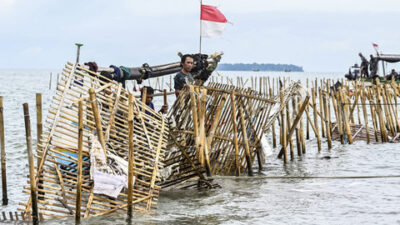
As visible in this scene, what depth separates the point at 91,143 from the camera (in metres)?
8.13

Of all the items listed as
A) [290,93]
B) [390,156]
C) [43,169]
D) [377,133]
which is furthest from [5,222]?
[377,133]

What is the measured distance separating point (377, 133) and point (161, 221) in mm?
Result: 11906

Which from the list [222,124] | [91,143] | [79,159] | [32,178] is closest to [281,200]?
[222,124]

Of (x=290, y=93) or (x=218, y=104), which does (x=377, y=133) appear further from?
(x=218, y=104)

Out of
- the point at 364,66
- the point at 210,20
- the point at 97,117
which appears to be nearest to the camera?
the point at 97,117

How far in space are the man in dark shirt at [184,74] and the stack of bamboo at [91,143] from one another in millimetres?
1833

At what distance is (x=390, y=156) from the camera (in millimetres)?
16672

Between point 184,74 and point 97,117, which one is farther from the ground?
point 184,74

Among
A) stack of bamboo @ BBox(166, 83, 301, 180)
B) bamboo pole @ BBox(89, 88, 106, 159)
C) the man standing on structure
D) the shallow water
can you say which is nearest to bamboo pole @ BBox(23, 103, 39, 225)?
the shallow water

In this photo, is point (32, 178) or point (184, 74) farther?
point (184, 74)

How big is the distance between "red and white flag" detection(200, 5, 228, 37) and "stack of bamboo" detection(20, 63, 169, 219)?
14.4ft

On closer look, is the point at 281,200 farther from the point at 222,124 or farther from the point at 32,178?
the point at 32,178

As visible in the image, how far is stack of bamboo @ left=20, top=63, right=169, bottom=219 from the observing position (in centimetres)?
806

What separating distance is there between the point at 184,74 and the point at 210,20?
253 centimetres
